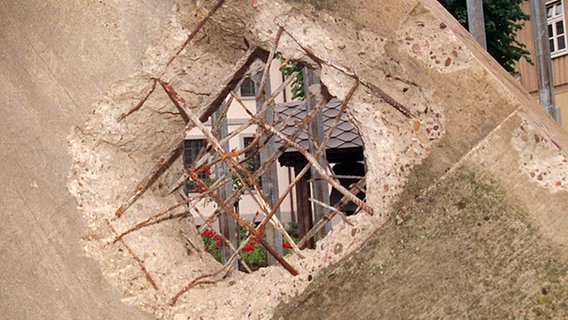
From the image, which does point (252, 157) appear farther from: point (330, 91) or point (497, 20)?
point (497, 20)

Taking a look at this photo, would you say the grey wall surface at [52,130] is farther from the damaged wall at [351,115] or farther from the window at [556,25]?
the window at [556,25]

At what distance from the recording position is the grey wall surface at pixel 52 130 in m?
2.31

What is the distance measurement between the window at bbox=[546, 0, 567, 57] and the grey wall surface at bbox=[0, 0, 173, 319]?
12532 mm

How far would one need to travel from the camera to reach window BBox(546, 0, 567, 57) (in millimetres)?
13703

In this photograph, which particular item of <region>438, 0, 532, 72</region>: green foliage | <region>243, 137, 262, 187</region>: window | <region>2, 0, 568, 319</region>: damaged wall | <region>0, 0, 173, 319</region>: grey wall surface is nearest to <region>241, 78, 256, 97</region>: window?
<region>243, 137, 262, 187</region>: window

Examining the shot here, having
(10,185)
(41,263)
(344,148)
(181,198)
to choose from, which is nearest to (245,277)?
(181,198)

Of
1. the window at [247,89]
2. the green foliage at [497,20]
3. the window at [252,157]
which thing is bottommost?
the window at [252,157]

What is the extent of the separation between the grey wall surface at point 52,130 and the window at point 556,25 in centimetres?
1253

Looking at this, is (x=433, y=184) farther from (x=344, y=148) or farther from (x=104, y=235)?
(x=344, y=148)

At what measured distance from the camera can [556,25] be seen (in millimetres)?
14570

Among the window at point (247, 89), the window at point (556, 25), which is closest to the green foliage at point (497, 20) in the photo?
the window at point (556, 25)

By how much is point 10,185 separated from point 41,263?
266 millimetres

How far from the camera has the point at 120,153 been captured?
2.41 m

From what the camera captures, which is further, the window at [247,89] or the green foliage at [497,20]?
the window at [247,89]
